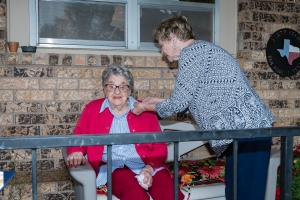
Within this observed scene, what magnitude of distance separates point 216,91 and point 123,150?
2.93ft

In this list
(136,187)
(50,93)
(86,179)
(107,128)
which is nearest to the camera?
Result: (86,179)

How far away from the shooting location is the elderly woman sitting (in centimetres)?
232

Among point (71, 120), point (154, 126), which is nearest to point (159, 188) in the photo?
point (154, 126)

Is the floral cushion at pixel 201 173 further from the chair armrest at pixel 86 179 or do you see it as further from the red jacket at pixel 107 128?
the chair armrest at pixel 86 179

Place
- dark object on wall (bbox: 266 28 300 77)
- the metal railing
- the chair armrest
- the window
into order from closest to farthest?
the metal railing, the chair armrest, the window, dark object on wall (bbox: 266 28 300 77)

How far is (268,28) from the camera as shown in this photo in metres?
3.58

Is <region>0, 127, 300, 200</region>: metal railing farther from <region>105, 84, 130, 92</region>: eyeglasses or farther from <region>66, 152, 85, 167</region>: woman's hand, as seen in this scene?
<region>105, 84, 130, 92</region>: eyeglasses

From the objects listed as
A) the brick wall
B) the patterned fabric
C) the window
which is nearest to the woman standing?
the patterned fabric

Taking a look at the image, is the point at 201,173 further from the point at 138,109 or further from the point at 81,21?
the point at 81,21

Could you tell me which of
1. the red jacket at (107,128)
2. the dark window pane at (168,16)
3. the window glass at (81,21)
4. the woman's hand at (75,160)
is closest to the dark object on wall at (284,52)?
the dark window pane at (168,16)

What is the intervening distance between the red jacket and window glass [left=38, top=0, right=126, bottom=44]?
0.90 m

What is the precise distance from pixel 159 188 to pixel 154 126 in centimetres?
47

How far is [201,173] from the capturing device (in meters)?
2.73

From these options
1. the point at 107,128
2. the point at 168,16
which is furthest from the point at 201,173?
the point at 168,16
